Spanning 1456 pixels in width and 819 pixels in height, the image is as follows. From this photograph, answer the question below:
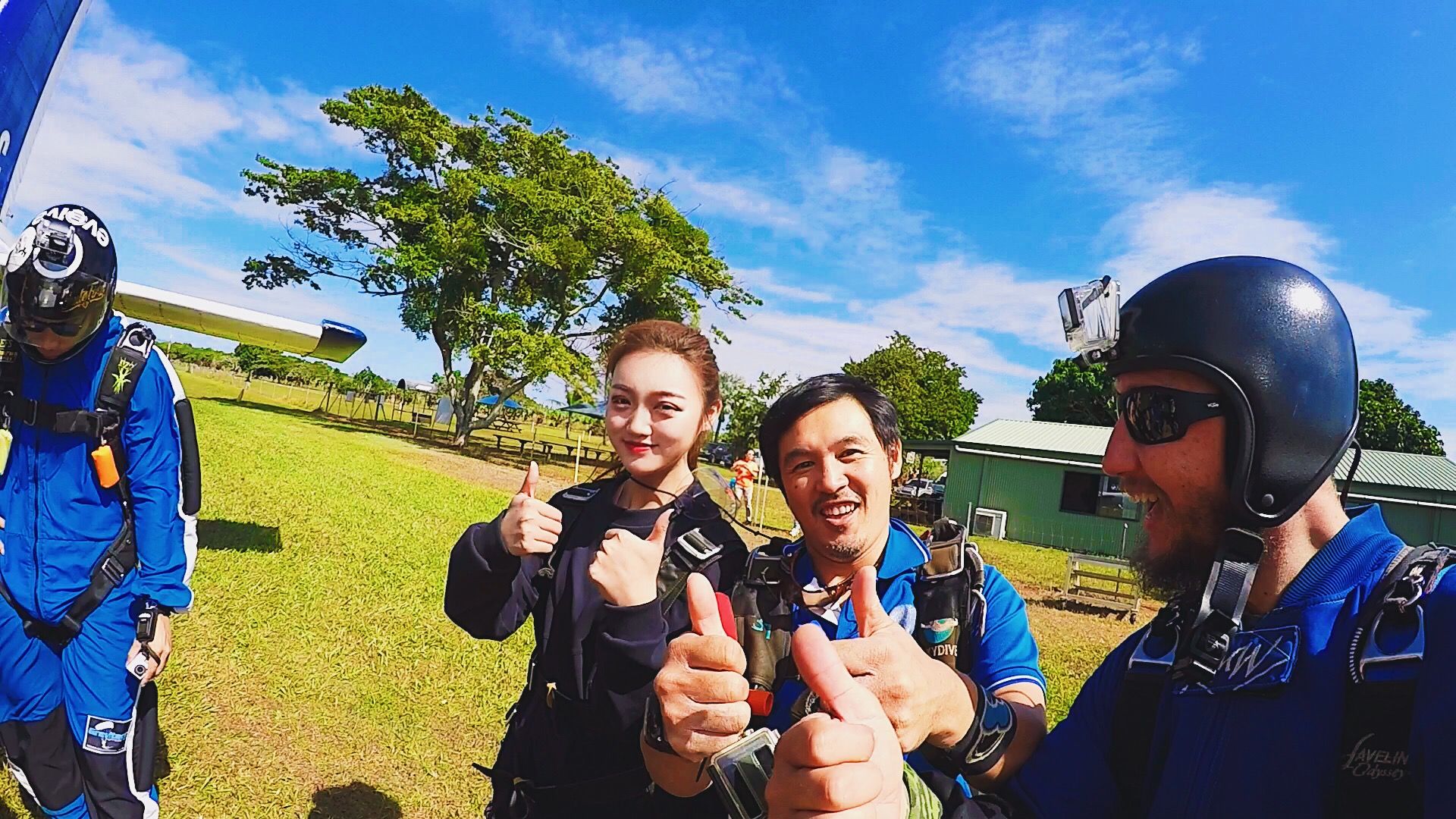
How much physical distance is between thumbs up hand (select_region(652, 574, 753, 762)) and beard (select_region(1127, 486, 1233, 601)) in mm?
961

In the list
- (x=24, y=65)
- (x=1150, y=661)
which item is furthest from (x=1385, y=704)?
(x=24, y=65)

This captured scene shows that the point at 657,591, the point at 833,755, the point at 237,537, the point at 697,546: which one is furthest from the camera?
the point at 237,537

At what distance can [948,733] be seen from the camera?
1.50 m

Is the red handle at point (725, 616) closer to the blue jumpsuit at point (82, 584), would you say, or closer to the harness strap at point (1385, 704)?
the harness strap at point (1385, 704)

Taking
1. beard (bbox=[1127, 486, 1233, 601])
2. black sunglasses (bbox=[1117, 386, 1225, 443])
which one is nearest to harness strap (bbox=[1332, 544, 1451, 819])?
beard (bbox=[1127, 486, 1233, 601])

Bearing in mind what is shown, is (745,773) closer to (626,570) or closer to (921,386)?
(626,570)

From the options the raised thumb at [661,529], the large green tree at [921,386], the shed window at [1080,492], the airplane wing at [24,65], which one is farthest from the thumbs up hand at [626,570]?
the large green tree at [921,386]

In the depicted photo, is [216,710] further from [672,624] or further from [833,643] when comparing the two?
[833,643]

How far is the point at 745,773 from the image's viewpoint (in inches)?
45.8

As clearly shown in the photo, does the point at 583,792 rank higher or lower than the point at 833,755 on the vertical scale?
lower

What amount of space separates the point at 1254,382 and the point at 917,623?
0.93 metres

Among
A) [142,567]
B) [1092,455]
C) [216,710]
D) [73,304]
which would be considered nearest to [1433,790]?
[142,567]

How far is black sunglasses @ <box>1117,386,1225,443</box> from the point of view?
1559 millimetres

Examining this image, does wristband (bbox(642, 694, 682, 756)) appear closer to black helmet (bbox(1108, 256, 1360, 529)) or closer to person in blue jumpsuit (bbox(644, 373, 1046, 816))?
person in blue jumpsuit (bbox(644, 373, 1046, 816))
